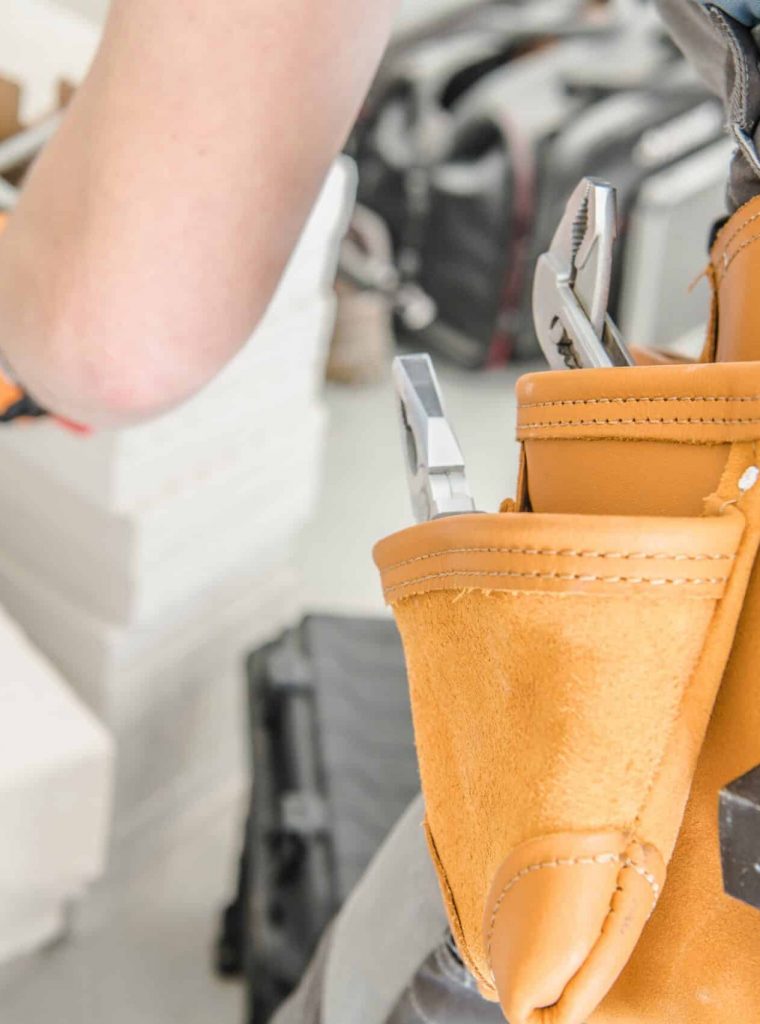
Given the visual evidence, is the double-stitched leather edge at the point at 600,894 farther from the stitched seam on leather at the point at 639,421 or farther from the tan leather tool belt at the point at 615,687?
the stitched seam on leather at the point at 639,421

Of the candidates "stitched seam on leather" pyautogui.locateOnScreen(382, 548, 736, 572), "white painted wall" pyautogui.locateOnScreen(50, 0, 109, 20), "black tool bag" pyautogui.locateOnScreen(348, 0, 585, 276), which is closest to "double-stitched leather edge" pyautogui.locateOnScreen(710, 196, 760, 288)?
"stitched seam on leather" pyautogui.locateOnScreen(382, 548, 736, 572)

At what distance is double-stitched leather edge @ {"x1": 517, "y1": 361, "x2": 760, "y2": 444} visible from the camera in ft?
1.04

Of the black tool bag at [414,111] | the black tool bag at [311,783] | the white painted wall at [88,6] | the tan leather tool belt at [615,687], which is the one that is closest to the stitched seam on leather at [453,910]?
the tan leather tool belt at [615,687]

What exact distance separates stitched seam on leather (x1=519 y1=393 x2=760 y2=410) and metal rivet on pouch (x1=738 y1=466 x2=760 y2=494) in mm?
17

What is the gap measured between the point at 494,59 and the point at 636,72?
203 millimetres

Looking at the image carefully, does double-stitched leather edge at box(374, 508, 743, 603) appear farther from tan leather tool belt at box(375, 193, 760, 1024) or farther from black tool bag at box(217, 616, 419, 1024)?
black tool bag at box(217, 616, 419, 1024)

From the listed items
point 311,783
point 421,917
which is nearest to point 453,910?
point 421,917

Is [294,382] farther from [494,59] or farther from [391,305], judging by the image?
[494,59]

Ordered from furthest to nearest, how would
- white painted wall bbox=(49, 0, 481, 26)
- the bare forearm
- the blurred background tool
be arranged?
1. white painted wall bbox=(49, 0, 481, 26)
2. the blurred background tool
3. the bare forearm

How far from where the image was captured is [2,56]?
928 mm

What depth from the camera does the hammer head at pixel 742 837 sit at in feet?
1.03

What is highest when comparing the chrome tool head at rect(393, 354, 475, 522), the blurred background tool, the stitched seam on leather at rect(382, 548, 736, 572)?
the stitched seam on leather at rect(382, 548, 736, 572)

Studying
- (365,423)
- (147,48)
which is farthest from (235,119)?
(365,423)

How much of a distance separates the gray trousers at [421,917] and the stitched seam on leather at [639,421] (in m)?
0.09
